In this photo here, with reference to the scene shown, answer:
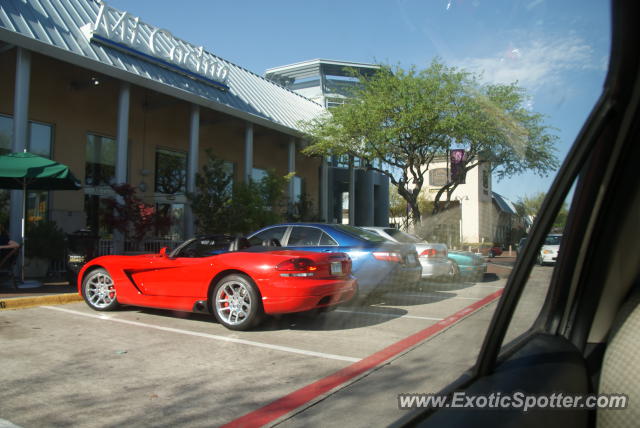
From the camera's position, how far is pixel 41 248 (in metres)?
10.9

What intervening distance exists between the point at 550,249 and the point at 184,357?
400cm

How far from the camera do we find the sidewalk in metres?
7.32

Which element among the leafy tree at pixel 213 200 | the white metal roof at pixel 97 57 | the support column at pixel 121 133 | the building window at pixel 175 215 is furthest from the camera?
the building window at pixel 175 215

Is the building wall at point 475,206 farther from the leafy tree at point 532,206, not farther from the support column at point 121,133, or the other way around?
the support column at point 121,133

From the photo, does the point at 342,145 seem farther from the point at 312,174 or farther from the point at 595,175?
the point at 595,175

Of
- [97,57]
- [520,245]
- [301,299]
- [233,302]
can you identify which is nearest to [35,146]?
[97,57]

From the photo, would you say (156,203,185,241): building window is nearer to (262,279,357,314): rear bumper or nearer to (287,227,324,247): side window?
(287,227,324,247): side window

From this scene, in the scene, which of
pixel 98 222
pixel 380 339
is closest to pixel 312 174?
pixel 98 222

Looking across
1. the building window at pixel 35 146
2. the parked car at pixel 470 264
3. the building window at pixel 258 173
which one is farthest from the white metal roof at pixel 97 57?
the parked car at pixel 470 264

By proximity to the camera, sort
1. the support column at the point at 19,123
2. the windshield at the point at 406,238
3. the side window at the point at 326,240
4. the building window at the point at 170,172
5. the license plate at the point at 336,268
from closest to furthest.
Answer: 1. the windshield at the point at 406,238
2. the license plate at the point at 336,268
3. the side window at the point at 326,240
4. the support column at the point at 19,123
5. the building window at the point at 170,172

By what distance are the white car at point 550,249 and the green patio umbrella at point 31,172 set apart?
359 inches

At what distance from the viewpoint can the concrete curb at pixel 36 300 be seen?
7.24 metres

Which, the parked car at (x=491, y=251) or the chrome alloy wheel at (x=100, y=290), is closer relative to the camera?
the parked car at (x=491, y=251)

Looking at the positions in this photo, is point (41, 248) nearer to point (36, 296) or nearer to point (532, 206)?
Answer: point (36, 296)
